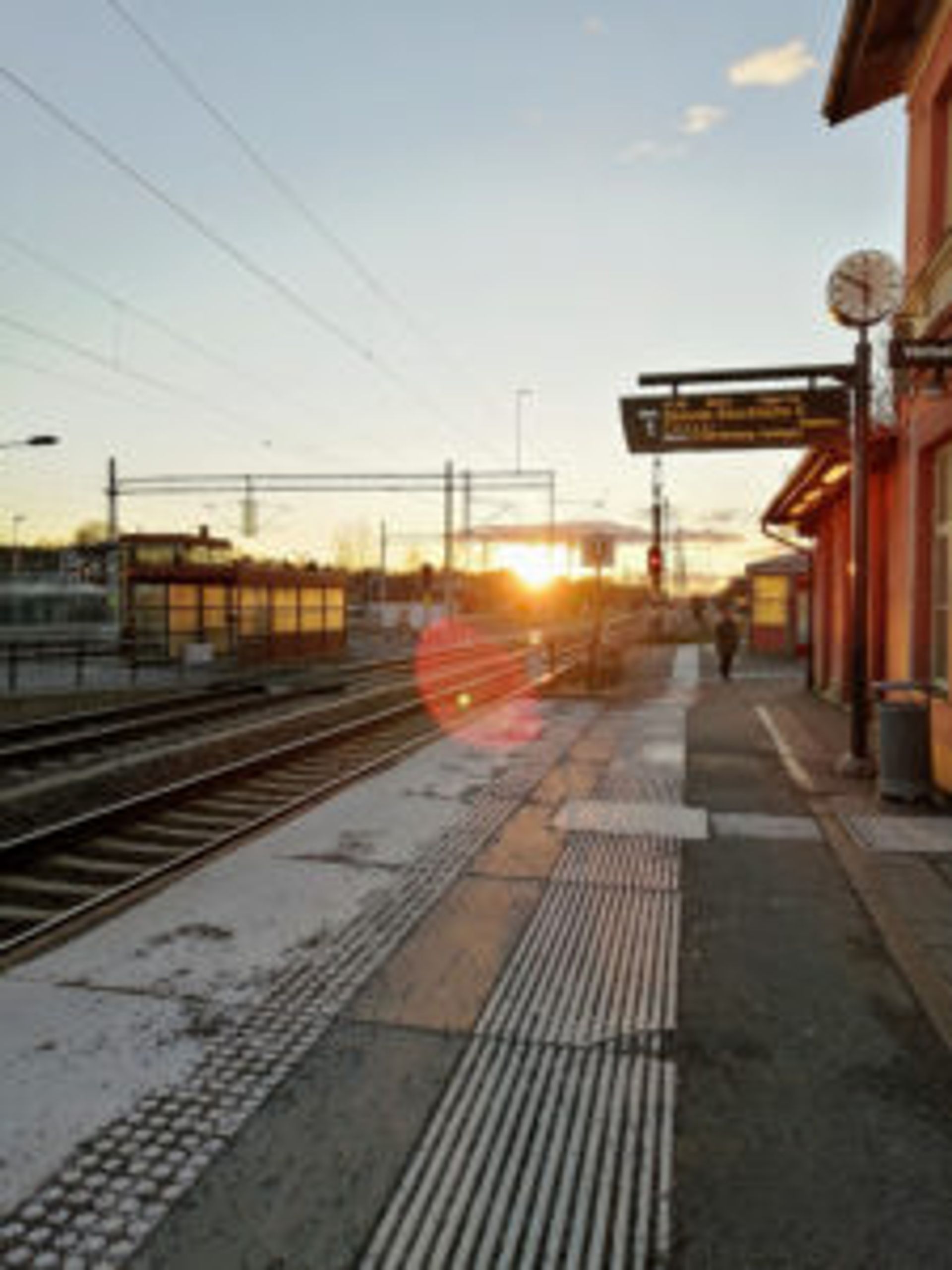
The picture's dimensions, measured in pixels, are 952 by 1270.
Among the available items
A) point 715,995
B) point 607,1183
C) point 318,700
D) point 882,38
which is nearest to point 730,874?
point 715,995

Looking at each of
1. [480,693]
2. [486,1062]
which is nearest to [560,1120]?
[486,1062]

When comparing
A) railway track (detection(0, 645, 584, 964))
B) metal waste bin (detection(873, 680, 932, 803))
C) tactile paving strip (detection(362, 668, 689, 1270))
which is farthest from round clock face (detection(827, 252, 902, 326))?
railway track (detection(0, 645, 584, 964))

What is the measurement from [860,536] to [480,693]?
34.4 feet

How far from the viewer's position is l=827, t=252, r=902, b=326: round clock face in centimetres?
841

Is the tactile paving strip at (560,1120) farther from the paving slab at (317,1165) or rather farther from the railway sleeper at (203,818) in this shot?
the railway sleeper at (203,818)

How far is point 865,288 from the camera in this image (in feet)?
27.9

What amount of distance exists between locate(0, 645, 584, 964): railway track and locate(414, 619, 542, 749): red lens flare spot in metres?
1.01

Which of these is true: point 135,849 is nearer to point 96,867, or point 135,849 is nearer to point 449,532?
point 96,867

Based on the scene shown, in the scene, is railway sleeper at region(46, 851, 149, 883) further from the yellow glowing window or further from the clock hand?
the yellow glowing window

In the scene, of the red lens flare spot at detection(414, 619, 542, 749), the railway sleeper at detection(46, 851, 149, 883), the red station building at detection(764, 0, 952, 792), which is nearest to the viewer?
the railway sleeper at detection(46, 851, 149, 883)

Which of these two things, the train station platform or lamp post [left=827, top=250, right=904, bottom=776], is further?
lamp post [left=827, top=250, right=904, bottom=776]

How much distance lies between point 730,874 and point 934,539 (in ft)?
16.2

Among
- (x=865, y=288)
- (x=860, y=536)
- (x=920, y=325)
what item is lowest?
(x=860, y=536)

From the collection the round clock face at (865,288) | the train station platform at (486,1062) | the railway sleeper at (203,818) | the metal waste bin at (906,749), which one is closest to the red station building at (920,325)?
the metal waste bin at (906,749)
